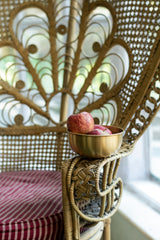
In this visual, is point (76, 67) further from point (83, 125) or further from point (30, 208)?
point (30, 208)

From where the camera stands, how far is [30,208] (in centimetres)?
105

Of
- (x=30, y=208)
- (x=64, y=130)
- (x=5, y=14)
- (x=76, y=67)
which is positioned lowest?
(x=30, y=208)

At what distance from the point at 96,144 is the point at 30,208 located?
0.33 metres

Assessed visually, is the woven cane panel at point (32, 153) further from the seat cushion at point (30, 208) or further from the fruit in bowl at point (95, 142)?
the fruit in bowl at point (95, 142)

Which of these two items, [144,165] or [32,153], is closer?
[32,153]

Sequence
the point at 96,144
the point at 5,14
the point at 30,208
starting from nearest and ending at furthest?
the point at 96,144
the point at 30,208
the point at 5,14

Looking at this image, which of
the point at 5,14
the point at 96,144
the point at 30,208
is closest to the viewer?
the point at 96,144

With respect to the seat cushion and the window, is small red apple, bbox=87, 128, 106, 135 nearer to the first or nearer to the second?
the seat cushion

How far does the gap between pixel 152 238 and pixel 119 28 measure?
884mm

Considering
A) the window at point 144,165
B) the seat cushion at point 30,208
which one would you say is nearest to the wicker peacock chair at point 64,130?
the seat cushion at point 30,208

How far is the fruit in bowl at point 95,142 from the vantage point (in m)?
0.95

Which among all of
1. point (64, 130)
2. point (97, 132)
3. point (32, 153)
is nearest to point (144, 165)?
point (64, 130)

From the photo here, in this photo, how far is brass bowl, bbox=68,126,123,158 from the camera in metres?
0.95

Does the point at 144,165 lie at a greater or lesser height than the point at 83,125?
lesser
